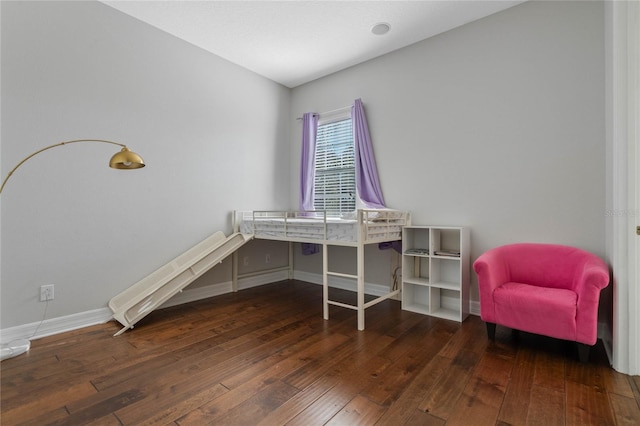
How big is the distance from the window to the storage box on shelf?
103 centimetres

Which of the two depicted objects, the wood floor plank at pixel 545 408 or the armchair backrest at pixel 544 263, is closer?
the wood floor plank at pixel 545 408

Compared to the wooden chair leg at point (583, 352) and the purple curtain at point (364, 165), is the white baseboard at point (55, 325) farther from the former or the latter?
the wooden chair leg at point (583, 352)

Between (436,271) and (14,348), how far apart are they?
3.43 metres

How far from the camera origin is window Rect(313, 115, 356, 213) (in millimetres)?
3941

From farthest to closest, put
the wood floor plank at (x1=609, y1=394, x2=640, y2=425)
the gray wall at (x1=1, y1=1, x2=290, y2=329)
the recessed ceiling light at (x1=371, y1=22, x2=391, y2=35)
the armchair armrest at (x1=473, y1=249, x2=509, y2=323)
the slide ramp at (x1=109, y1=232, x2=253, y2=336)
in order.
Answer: the recessed ceiling light at (x1=371, y1=22, x2=391, y2=35)
the slide ramp at (x1=109, y1=232, x2=253, y2=336)
the gray wall at (x1=1, y1=1, x2=290, y2=329)
the armchair armrest at (x1=473, y1=249, x2=509, y2=323)
the wood floor plank at (x1=609, y1=394, x2=640, y2=425)

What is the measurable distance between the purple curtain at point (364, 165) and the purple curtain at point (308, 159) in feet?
2.16

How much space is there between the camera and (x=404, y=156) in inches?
134

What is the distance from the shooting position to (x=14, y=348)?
84.4 inches

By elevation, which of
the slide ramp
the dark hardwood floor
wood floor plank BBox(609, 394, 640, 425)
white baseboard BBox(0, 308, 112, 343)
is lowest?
the dark hardwood floor

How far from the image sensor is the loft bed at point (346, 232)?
8.52ft

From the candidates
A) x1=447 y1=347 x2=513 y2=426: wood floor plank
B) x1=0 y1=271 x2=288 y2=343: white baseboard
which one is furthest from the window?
x1=447 y1=347 x2=513 y2=426: wood floor plank

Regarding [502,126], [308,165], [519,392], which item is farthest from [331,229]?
[502,126]

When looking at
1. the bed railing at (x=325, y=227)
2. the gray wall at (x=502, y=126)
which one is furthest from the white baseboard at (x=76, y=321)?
the gray wall at (x=502, y=126)

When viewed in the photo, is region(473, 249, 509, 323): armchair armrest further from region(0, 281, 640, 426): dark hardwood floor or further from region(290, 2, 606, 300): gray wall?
region(290, 2, 606, 300): gray wall
